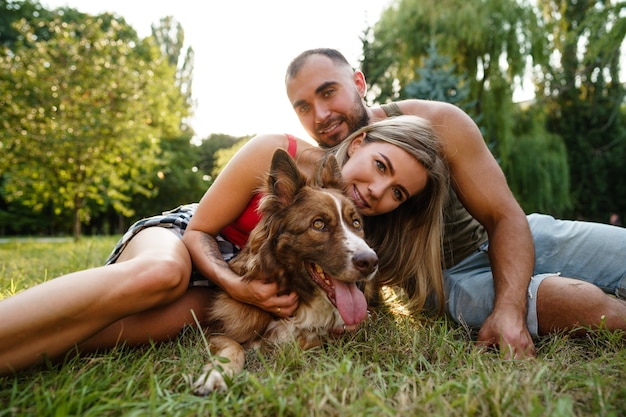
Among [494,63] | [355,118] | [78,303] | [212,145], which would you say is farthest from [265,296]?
[212,145]

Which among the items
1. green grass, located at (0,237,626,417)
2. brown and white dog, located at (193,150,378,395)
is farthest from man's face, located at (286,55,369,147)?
green grass, located at (0,237,626,417)

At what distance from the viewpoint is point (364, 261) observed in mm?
2535

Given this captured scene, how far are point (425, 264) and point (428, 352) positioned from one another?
928 millimetres

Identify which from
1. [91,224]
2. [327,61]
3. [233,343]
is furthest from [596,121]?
[91,224]

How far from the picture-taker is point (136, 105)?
15.2 m

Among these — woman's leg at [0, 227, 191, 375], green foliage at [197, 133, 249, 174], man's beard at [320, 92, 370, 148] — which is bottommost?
green foliage at [197, 133, 249, 174]

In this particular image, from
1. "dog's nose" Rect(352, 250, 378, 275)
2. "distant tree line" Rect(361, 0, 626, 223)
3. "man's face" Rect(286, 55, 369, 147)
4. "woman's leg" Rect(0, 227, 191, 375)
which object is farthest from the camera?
"distant tree line" Rect(361, 0, 626, 223)

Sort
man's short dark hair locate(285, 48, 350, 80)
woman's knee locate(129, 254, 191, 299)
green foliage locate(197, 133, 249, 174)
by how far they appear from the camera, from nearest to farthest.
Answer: woman's knee locate(129, 254, 191, 299)
man's short dark hair locate(285, 48, 350, 80)
green foliage locate(197, 133, 249, 174)

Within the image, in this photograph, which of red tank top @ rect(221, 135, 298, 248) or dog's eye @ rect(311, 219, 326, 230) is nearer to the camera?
dog's eye @ rect(311, 219, 326, 230)

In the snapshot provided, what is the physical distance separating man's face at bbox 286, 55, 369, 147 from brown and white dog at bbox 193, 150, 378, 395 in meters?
1.01

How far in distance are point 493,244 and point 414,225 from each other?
2.10ft

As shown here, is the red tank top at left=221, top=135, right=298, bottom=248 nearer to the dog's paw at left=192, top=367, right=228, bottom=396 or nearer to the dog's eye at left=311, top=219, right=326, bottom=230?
the dog's eye at left=311, top=219, right=326, bottom=230

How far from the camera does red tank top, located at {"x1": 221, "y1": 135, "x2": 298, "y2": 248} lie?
3344 mm

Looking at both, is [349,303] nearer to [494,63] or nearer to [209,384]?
[209,384]
